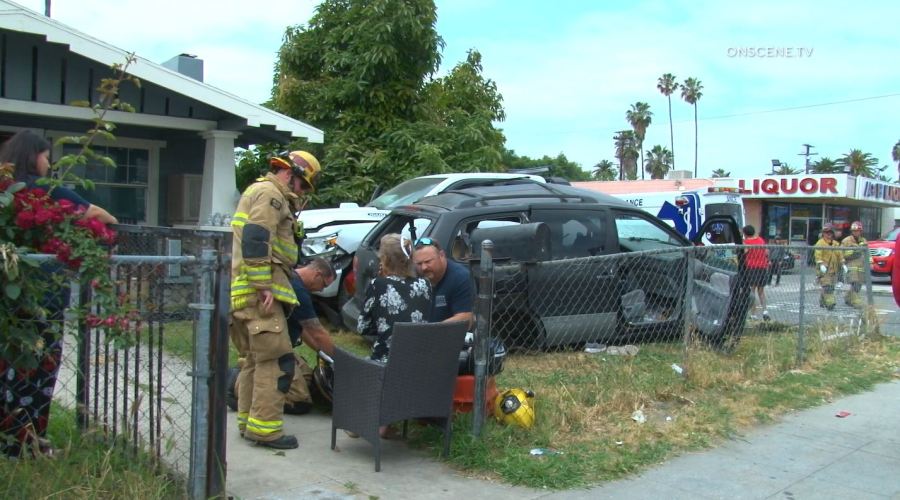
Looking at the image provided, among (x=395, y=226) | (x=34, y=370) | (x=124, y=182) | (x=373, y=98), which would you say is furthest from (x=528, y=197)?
(x=373, y=98)

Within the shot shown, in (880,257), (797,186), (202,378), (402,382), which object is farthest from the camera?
(797,186)

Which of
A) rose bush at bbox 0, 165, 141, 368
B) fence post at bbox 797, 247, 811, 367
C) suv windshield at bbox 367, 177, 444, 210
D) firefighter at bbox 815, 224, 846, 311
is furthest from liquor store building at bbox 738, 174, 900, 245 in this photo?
rose bush at bbox 0, 165, 141, 368

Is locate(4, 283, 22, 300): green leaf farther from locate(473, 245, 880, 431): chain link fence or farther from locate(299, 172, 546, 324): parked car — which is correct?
locate(299, 172, 546, 324): parked car

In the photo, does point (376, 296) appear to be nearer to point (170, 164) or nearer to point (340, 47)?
point (170, 164)

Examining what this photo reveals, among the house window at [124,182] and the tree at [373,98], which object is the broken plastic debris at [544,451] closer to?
the house window at [124,182]

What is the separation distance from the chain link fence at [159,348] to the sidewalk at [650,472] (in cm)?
51

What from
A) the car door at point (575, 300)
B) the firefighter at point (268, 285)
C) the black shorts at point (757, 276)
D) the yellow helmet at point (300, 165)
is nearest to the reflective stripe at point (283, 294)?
the firefighter at point (268, 285)

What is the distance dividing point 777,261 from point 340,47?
409 inches

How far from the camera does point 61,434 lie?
169 inches

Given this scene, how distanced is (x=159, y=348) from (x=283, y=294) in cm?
94

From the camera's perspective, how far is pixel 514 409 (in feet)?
16.6

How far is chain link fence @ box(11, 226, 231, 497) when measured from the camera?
11.3 feet

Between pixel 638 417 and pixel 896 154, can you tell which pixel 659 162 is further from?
pixel 638 417

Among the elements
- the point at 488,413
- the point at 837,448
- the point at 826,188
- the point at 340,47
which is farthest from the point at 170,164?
the point at 826,188
